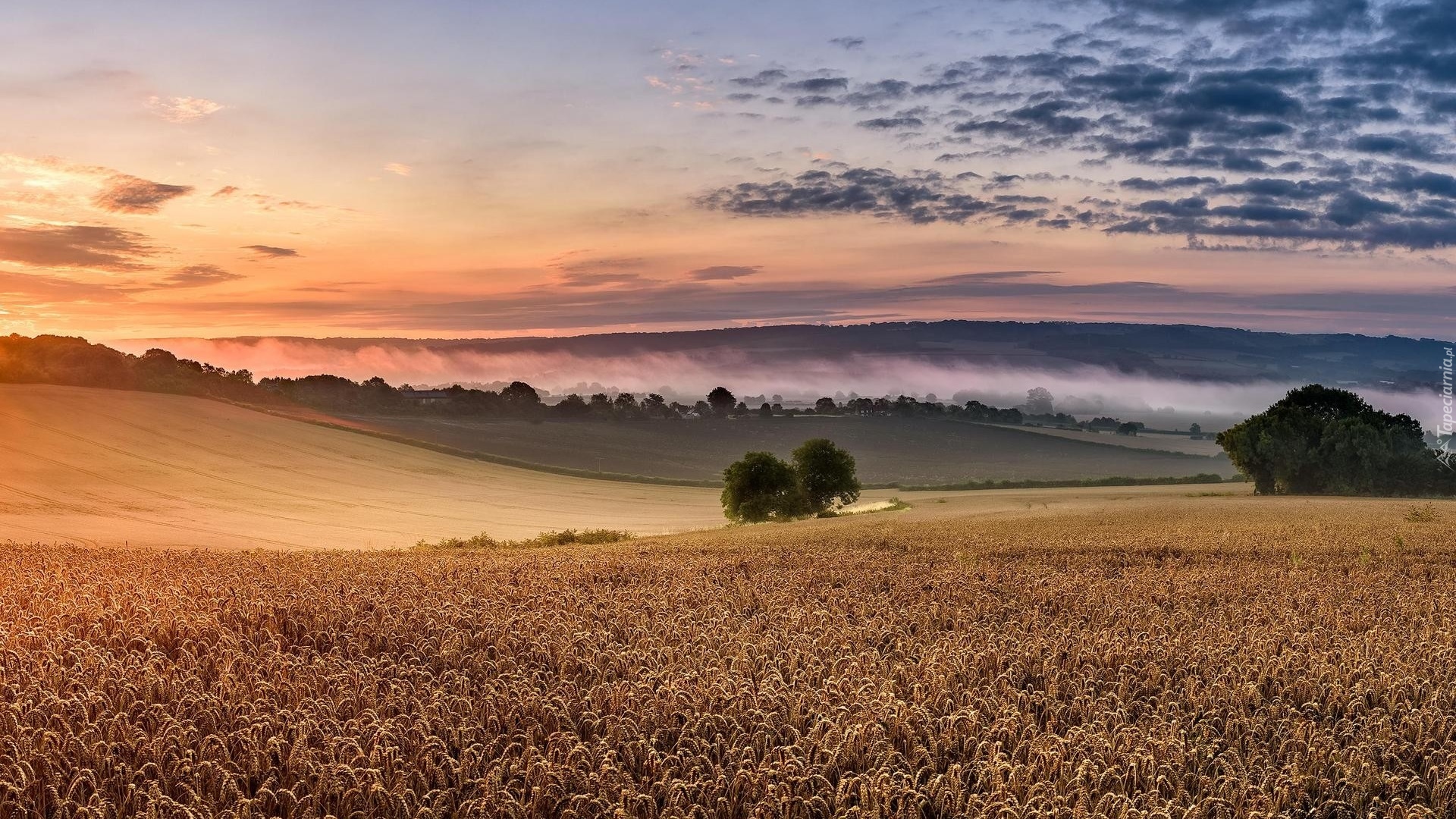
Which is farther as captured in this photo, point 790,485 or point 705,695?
point 790,485

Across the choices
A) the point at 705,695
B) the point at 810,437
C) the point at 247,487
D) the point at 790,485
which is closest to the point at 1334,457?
the point at 790,485

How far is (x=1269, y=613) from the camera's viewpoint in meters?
13.8

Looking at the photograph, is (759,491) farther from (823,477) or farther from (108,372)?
(108,372)

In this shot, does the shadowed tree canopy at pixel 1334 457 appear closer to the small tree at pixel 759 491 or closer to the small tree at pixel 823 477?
the small tree at pixel 823 477

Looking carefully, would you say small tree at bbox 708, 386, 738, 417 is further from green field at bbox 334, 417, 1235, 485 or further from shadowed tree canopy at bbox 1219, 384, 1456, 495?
shadowed tree canopy at bbox 1219, 384, 1456, 495

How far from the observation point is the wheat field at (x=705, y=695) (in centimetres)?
656

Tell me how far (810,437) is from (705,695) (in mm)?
92705

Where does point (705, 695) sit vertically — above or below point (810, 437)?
below

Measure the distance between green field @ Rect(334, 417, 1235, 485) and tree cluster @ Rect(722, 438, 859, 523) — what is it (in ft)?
63.8

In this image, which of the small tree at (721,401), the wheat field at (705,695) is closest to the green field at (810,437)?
the small tree at (721,401)

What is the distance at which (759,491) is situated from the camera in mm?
61281

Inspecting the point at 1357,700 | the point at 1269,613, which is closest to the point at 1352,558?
the point at 1269,613

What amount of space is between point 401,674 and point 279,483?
188 feet

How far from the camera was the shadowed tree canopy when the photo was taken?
61062mm
